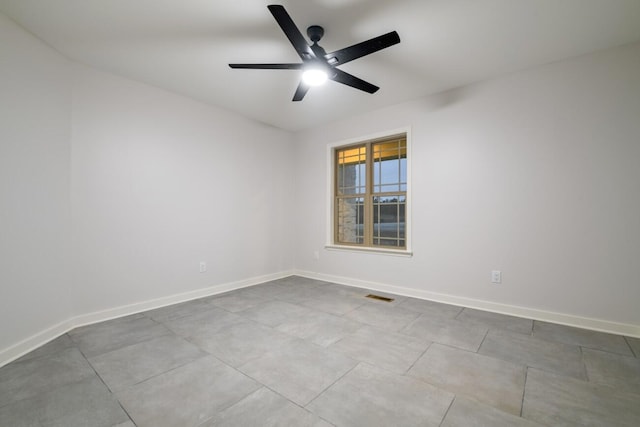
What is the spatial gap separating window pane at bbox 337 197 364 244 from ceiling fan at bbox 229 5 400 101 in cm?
216

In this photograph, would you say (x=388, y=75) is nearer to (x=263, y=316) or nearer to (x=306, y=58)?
(x=306, y=58)

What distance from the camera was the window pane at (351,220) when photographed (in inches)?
176

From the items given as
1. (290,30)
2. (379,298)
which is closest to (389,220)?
(379,298)

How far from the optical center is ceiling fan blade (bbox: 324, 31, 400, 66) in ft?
6.29

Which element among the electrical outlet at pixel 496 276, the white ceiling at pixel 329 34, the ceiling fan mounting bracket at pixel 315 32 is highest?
the white ceiling at pixel 329 34

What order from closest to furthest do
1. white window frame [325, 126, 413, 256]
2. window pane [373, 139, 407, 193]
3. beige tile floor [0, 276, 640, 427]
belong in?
beige tile floor [0, 276, 640, 427]
white window frame [325, 126, 413, 256]
window pane [373, 139, 407, 193]

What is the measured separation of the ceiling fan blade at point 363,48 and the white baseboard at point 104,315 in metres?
3.19

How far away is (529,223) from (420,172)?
4.32ft

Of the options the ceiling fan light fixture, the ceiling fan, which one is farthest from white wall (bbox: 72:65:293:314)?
the ceiling fan light fixture

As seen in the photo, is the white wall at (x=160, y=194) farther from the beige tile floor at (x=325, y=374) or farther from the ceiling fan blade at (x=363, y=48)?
the ceiling fan blade at (x=363, y=48)

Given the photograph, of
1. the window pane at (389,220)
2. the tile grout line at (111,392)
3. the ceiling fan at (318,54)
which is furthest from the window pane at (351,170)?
the tile grout line at (111,392)

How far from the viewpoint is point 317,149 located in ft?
15.8

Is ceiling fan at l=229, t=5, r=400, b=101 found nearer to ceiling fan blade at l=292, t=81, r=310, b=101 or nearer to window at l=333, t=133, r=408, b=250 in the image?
ceiling fan blade at l=292, t=81, r=310, b=101

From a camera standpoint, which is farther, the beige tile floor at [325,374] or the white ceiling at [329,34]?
the white ceiling at [329,34]
